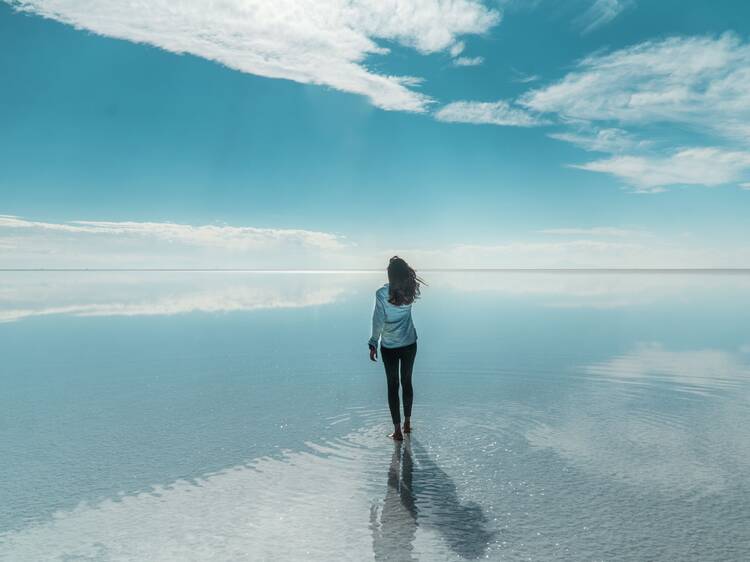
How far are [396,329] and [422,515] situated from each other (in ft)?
12.0

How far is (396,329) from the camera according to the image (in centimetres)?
966

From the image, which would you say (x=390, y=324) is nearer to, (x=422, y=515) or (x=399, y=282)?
(x=399, y=282)

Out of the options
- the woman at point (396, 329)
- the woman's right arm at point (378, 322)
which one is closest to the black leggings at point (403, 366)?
the woman at point (396, 329)

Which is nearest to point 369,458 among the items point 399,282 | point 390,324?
point 390,324

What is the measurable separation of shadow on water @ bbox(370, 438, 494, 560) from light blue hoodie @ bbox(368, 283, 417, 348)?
2136 mm

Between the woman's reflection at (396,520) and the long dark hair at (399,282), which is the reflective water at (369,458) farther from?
the long dark hair at (399,282)

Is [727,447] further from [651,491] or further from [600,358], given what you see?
[600,358]

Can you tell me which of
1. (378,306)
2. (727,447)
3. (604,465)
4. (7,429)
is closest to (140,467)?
(7,429)

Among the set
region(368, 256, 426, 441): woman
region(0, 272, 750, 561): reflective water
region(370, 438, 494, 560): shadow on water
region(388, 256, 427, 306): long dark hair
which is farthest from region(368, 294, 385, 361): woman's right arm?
region(370, 438, 494, 560): shadow on water

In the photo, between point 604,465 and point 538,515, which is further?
point 604,465

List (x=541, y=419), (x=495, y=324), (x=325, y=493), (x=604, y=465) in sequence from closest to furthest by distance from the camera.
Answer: (x=325, y=493) < (x=604, y=465) < (x=541, y=419) < (x=495, y=324)

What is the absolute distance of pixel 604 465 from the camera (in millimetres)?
8047

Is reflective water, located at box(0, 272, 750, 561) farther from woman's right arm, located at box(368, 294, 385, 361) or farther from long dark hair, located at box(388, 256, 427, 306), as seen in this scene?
long dark hair, located at box(388, 256, 427, 306)

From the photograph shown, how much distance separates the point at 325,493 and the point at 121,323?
79.4 ft
